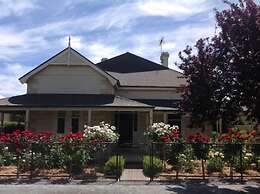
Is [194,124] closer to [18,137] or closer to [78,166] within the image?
[78,166]

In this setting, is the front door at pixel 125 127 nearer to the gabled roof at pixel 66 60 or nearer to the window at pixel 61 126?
the gabled roof at pixel 66 60

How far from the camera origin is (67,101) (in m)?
25.6

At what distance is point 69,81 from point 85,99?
6.13ft

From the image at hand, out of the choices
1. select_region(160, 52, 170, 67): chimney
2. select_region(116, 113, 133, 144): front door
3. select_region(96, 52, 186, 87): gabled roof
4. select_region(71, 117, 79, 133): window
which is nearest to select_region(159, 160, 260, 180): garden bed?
select_region(116, 113, 133, 144): front door

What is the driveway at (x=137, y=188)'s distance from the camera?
1395 centimetres

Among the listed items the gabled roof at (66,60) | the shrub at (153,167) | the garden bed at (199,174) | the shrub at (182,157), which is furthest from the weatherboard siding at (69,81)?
the shrub at (153,167)

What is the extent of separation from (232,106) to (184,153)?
3.49m

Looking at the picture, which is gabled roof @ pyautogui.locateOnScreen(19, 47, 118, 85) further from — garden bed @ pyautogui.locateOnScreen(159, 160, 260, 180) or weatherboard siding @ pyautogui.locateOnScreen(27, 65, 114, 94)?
garden bed @ pyautogui.locateOnScreen(159, 160, 260, 180)

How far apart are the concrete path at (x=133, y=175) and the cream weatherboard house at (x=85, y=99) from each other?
252 inches

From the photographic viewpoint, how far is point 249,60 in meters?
14.0

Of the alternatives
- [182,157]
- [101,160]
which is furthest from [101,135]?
[182,157]

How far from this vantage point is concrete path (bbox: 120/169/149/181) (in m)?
16.4

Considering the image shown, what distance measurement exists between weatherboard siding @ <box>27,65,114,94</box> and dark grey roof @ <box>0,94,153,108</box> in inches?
16.8

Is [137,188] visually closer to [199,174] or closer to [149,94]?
[199,174]
